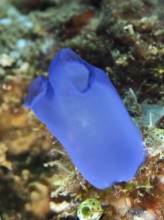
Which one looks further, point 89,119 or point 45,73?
point 45,73

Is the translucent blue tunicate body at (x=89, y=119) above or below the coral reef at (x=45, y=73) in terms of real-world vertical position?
above

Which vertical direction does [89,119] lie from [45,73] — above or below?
above

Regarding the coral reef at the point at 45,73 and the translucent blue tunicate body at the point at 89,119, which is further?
the coral reef at the point at 45,73

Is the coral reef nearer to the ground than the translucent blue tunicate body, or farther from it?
nearer to the ground

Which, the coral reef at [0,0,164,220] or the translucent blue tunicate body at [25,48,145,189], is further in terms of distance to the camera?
the coral reef at [0,0,164,220]
